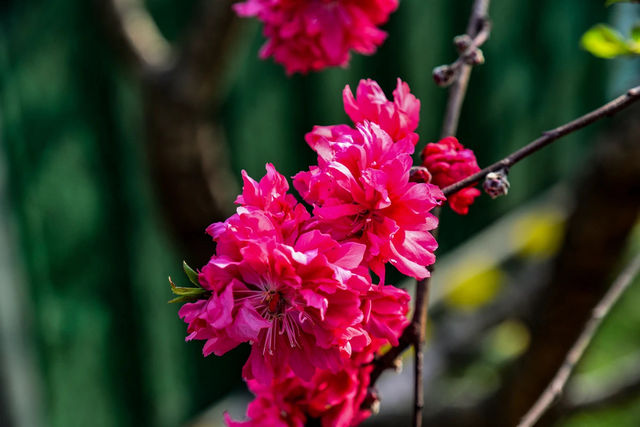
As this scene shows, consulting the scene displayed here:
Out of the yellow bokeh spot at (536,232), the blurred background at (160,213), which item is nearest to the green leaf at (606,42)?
the blurred background at (160,213)

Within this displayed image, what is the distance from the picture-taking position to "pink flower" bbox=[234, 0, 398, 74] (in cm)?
84

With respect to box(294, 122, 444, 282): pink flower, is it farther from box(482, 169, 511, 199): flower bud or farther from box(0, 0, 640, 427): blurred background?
box(0, 0, 640, 427): blurred background

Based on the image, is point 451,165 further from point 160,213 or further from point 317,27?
point 160,213

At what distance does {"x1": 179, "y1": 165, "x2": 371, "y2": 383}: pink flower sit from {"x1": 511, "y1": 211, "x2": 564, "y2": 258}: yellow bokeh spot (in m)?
3.15

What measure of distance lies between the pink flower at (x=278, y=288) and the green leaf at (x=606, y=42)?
511 mm

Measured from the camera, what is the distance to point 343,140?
597 mm

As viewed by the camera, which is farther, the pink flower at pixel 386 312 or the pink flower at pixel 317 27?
the pink flower at pixel 317 27

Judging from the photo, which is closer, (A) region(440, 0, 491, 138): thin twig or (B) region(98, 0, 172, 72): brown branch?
(A) region(440, 0, 491, 138): thin twig

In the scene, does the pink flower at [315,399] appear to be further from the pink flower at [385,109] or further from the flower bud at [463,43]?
the flower bud at [463,43]

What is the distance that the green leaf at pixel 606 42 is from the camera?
852 mm

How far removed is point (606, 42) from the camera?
88 cm

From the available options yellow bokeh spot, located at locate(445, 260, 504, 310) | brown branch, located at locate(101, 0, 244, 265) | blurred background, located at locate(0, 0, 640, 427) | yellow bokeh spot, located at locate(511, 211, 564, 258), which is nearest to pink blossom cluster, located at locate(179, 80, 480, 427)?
blurred background, located at locate(0, 0, 640, 427)

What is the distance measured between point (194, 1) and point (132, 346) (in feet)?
3.84

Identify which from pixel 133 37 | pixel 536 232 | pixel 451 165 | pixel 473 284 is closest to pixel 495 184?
pixel 451 165
